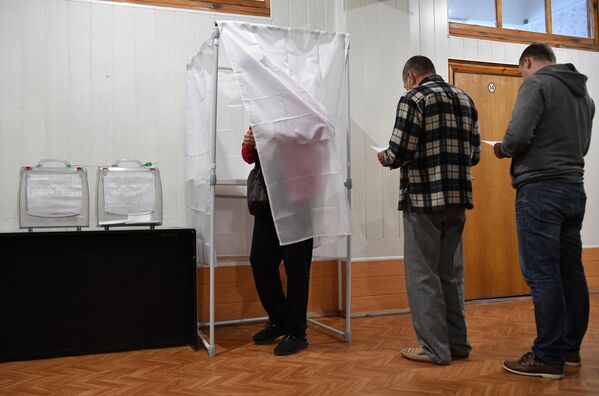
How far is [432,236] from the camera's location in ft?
8.09

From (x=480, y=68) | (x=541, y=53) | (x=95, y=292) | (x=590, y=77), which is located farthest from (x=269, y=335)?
(x=590, y=77)

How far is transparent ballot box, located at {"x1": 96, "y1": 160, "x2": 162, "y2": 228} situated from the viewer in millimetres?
2914

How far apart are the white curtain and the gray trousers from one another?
0.41 meters

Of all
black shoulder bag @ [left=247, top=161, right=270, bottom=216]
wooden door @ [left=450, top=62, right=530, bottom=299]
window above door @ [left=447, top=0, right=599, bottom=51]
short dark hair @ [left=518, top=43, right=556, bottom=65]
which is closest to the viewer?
short dark hair @ [left=518, top=43, right=556, bottom=65]

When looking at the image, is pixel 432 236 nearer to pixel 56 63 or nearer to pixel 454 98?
pixel 454 98

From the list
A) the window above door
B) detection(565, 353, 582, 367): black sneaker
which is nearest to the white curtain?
detection(565, 353, 582, 367): black sneaker

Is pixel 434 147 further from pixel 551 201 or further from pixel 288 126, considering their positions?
pixel 288 126

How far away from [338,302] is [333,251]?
0.82 m

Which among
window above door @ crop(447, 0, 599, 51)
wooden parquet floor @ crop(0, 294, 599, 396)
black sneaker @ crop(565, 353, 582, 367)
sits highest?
window above door @ crop(447, 0, 599, 51)

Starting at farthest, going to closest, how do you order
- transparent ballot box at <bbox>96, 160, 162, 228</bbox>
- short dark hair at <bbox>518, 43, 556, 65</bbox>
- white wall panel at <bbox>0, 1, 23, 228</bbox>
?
1. white wall panel at <bbox>0, 1, 23, 228</bbox>
2. transparent ballot box at <bbox>96, 160, 162, 228</bbox>
3. short dark hair at <bbox>518, 43, 556, 65</bbox>

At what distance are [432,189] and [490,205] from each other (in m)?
2.13

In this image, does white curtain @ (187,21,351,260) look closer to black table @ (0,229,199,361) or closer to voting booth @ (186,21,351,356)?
voting booth @ (186,21,351,356)

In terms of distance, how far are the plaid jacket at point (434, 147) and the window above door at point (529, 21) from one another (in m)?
2.10

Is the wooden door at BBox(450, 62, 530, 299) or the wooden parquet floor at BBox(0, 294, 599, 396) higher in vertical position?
the wooden door at BBox(450, 62, 530, 299)
